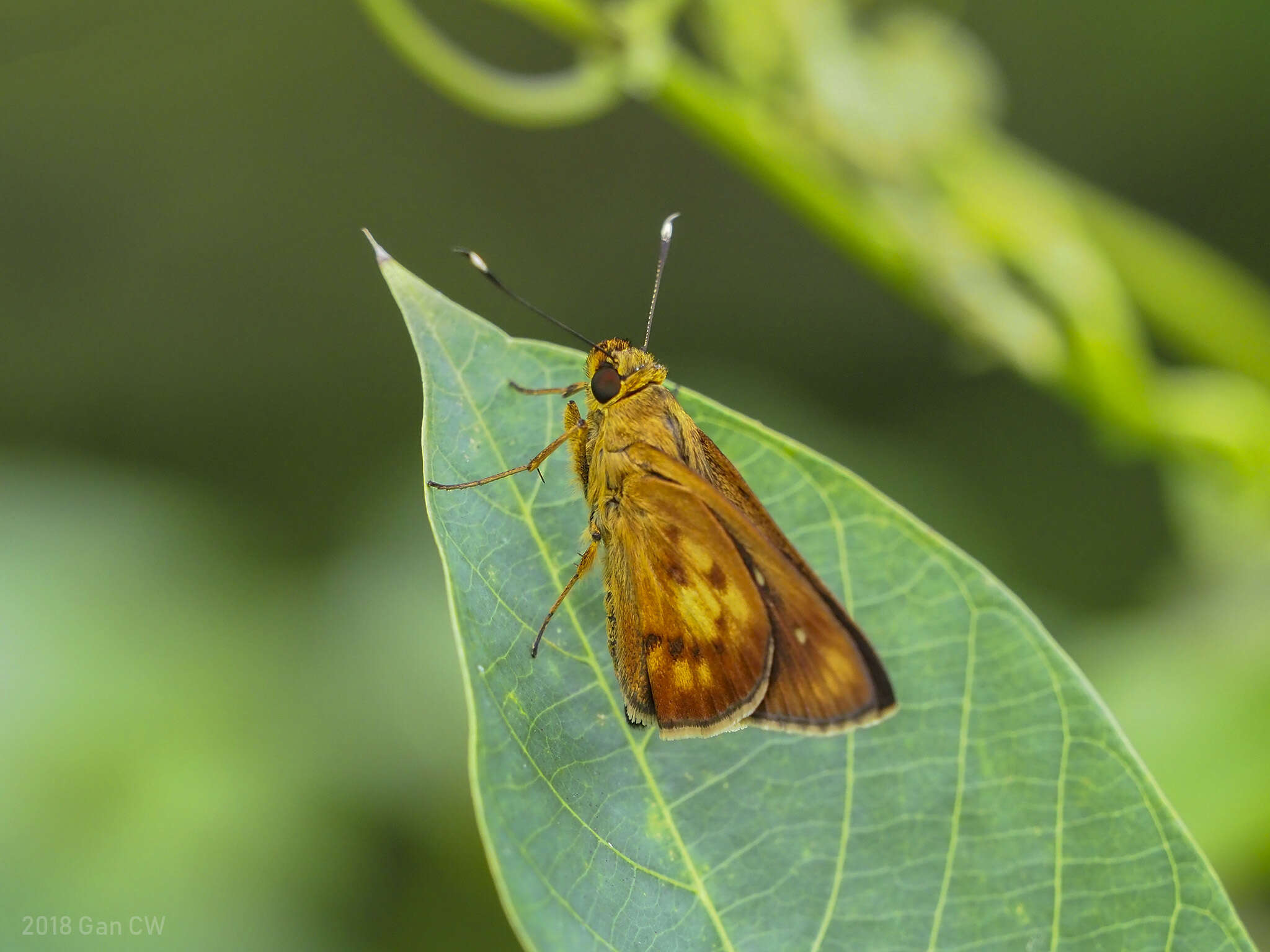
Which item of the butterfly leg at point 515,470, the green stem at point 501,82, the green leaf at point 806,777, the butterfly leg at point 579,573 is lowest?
the green leaf at point 806,777

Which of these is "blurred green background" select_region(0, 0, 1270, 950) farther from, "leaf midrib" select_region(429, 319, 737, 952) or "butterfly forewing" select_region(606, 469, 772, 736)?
"leaf midrib" select_region(429, 319, 737, 952)

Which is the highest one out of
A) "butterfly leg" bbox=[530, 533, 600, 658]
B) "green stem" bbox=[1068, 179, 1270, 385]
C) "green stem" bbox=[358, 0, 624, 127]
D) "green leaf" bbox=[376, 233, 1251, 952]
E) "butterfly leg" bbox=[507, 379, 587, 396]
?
"green stem" bbox=[358, 0, 624, 127]

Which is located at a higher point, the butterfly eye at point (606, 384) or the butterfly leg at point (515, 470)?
the butterfly eye at point (606, 384)

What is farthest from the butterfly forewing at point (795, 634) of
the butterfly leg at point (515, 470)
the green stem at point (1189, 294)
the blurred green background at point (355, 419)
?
the green stem at point (1189, 294)

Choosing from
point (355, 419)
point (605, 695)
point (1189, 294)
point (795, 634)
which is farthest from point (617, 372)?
point (355, 419)

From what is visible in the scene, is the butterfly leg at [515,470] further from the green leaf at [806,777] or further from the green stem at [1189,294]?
the green stem at [1189,294]

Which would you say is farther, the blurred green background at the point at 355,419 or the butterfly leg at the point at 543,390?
the blurred green background at the point at 355,419

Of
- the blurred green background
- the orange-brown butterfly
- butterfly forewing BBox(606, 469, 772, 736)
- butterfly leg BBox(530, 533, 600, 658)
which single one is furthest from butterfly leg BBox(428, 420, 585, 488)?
the blurred green background
